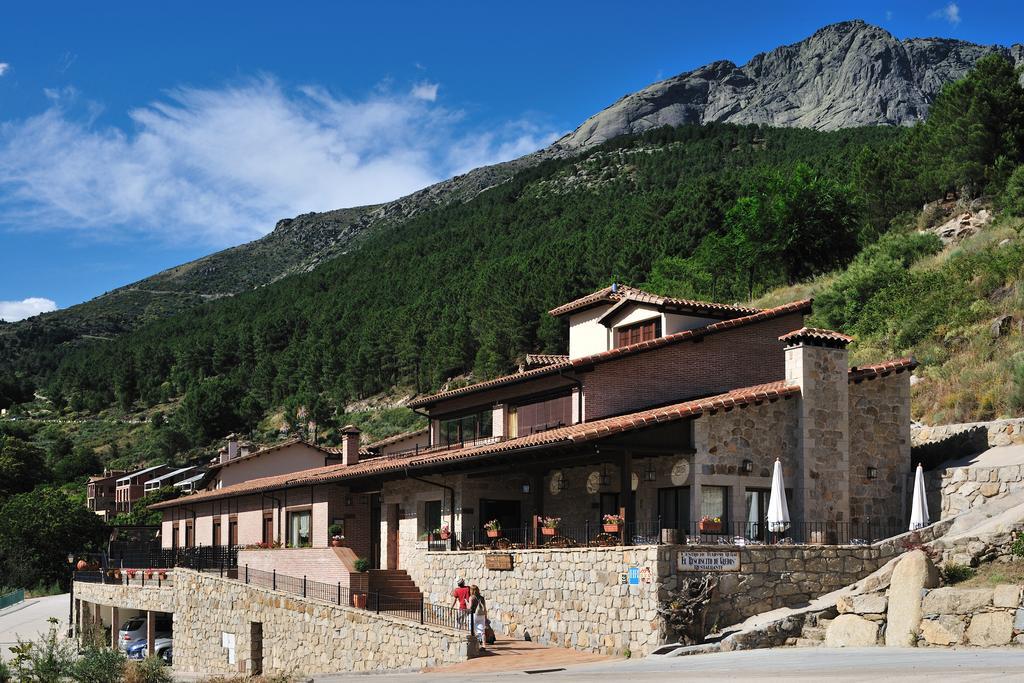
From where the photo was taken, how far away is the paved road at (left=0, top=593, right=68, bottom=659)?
154 ft

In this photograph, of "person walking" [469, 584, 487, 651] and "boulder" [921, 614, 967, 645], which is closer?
"boulder" [921, 614, 967, 645]

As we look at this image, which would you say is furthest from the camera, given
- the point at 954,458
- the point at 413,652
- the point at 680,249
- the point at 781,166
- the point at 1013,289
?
the point at 781,166

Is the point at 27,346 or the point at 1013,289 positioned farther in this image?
the point at 27,346

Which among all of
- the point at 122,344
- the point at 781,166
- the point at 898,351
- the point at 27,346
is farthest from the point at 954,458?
the point at 27,346

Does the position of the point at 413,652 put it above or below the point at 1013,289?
below

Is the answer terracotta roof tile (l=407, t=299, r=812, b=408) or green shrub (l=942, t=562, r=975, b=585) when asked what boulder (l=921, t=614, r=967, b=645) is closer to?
green shrub (l=942, t=562, r=975, b=585)

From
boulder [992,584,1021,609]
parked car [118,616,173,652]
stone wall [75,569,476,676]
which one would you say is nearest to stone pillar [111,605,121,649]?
parked car [118,616,173,652]

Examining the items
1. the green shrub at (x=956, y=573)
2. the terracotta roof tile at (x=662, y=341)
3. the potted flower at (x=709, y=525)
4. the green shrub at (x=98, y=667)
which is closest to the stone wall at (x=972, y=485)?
the green shrub at (x=956, y=573)

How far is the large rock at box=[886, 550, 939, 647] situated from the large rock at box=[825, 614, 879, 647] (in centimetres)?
30

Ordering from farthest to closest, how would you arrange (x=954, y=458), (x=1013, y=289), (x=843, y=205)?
(x=843, y=205) < (x=1013, y=289) < (x=954, y=458)

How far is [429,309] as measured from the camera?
109312 mm

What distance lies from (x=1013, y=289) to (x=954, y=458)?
15.8 meters

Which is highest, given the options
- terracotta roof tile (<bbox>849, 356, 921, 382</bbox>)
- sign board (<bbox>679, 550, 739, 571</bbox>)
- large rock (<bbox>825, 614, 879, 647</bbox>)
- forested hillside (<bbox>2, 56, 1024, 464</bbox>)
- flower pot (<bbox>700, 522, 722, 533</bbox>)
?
forested hillside (<bbox>2, 56, 1024, 464</bbox>)

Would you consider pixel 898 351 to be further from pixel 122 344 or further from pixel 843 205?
pixel 122 344
